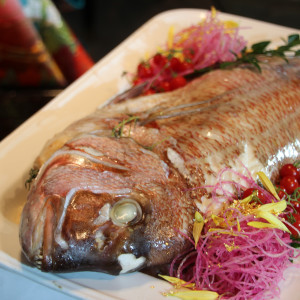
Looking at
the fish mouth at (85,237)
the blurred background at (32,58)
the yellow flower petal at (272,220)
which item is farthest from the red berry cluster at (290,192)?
the blurred background at (32,58)

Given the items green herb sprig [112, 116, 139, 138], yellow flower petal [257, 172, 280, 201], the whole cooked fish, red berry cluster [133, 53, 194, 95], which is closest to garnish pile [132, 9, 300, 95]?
red berry cluster [133, 53, 194, 95]

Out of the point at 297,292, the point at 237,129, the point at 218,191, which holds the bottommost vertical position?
the point at 297,292

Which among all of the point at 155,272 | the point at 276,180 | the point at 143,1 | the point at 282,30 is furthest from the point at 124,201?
the point at 143,1

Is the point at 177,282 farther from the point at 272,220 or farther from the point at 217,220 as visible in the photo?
the point at 272,220

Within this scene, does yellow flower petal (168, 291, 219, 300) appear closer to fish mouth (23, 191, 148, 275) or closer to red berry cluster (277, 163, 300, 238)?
fish mouth (23, 191, 148, 275)

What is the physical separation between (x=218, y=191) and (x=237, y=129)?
28cm

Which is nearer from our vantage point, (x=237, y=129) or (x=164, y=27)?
(x=237, y=129)

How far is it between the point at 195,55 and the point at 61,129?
38.0 inches

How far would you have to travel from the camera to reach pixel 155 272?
1372mm

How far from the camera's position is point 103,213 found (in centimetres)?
116

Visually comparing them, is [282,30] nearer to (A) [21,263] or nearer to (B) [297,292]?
(B) [297,292]

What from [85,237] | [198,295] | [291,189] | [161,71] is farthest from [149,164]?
[161,71]

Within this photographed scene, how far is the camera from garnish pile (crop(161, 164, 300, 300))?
1.30 metres

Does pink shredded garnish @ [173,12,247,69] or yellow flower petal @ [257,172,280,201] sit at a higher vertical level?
pink shredded garnish @ [173,12,247,69]
